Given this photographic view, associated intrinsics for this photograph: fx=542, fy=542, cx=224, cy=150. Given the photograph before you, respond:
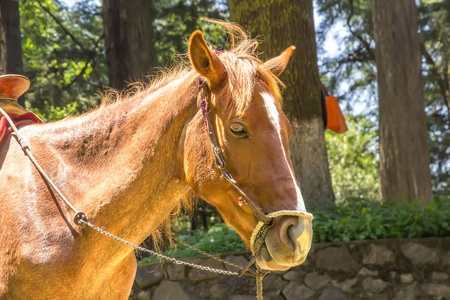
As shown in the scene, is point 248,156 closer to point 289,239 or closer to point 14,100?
point 289,239

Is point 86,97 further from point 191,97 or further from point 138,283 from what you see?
point 191,97

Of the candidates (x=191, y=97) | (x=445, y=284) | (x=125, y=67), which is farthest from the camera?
(x=125, y=67)

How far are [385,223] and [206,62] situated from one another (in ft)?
16.0

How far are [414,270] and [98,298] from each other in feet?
15.0

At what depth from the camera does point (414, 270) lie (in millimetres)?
6453

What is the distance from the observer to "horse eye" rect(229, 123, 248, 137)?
2695 millimetres

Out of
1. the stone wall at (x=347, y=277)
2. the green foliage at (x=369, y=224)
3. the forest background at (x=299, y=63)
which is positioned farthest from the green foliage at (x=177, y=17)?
the stone wall at (x=347, y=277)

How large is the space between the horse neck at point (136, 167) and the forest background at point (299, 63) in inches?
47.3

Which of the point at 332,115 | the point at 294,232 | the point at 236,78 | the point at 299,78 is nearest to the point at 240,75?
the point at 236,78

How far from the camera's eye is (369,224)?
684cm

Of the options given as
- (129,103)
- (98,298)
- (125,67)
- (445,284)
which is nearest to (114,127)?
(129,103)

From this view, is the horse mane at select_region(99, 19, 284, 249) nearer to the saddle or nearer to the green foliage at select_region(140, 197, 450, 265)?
the saddle

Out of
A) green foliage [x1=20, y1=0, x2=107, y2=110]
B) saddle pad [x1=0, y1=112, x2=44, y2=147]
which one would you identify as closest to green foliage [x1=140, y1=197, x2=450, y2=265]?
saddle pad [x1=0, y1=112, x2=44, y2=147]

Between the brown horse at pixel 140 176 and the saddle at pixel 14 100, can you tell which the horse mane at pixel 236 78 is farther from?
the saddle at pixel 14 100
